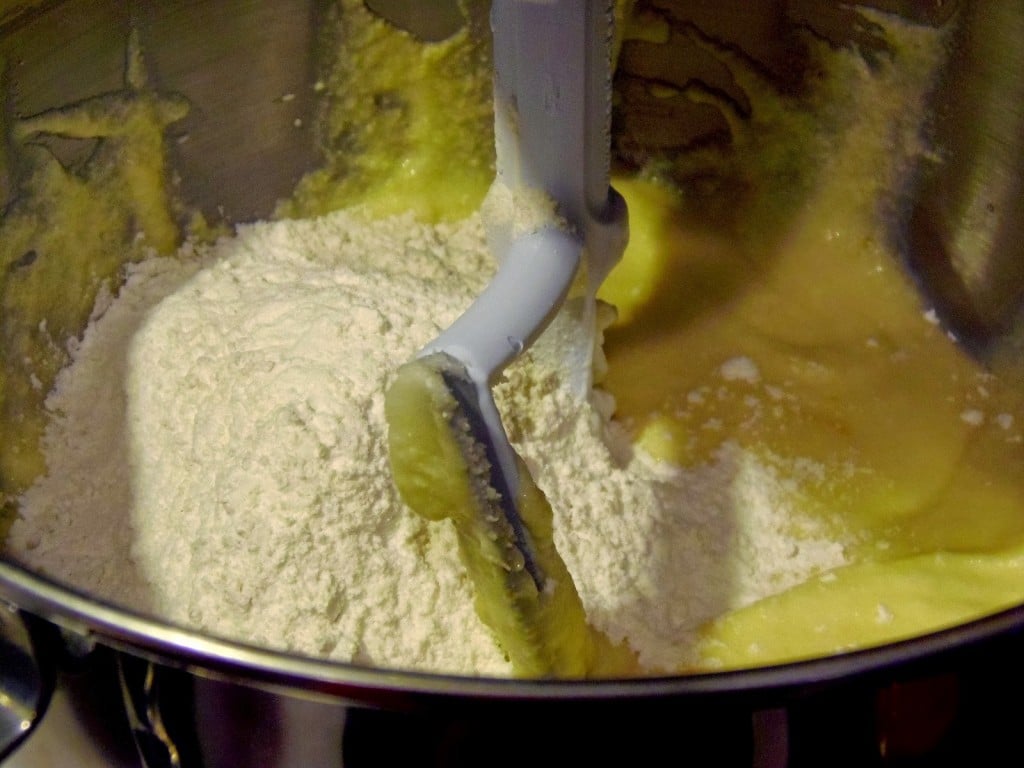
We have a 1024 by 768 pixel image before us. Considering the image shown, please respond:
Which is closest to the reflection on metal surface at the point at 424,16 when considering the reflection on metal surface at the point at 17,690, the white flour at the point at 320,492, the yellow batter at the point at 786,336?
the yellow batter at the point at 786,336

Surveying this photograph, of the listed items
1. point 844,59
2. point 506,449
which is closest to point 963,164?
point 844,59

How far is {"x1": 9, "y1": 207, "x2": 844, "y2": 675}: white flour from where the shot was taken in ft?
2.00

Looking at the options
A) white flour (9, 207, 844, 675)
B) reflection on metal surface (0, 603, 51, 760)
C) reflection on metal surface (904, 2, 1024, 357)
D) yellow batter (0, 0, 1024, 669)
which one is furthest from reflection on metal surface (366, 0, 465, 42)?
reflection on metal surface (0, 603, 51, 760)

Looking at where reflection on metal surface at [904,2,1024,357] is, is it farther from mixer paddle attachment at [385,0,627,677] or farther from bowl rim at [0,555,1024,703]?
bowl rim at [0,555,1024,703]

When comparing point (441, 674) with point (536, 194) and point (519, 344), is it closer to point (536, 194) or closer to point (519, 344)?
point (519, 344)

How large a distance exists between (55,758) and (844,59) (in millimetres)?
778

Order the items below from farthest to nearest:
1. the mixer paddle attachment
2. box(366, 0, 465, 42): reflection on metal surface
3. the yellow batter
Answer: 1. box(366, 0, 465, 42): reflection on metal surface
2. the yellow batter
3. the mixer paddle attachment

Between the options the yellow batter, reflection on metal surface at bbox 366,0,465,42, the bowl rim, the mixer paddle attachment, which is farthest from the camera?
reflection on metal surface at bbox 366,0,465,42

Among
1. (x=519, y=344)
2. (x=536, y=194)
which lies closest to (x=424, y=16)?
(x=536, y=194)

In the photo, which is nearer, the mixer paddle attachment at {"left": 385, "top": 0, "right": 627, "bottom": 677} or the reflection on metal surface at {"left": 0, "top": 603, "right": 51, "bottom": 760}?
the reflection on metal surface at {"left": 0, "top": 603, "right": 51, "bottom": 760}

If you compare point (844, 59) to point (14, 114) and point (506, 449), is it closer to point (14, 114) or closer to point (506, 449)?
point (506, 449)

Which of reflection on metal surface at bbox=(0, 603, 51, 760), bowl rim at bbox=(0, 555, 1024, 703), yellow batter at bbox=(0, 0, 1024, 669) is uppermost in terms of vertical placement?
bowl rim at bbox=(0, 555, 1024, 703)

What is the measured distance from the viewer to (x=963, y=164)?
0.86m

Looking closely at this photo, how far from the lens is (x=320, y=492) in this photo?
610mm
